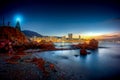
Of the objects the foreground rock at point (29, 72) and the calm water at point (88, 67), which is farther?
the calm water at point (88, 67)

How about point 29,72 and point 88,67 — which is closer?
point 29,72

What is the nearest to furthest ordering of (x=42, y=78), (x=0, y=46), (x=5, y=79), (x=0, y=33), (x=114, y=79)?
(x=5, y=79) → (x=42, y=78) → (x=114, y=79) → (x=0, y=46) → (x=0, y=33)

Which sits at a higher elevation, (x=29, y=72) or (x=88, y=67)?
(x=29, y=72)

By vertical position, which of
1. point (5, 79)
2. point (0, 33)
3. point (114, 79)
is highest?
point (0, 33)

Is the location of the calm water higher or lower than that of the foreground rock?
lower

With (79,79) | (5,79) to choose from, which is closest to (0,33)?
(5,79)

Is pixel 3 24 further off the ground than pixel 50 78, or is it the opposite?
pixel 3 24

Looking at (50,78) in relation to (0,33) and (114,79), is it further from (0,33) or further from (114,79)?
(0,33)

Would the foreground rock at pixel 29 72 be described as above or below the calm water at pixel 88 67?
above

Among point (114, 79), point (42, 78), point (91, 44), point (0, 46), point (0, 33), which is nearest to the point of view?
point (42, 78)

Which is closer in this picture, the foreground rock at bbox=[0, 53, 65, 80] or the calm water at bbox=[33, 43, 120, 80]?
the foreground rock at bbox=[0, 53, 65, 80]

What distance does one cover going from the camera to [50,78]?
20.3m

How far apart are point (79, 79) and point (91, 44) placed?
112m

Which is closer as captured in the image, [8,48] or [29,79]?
[29,79]
